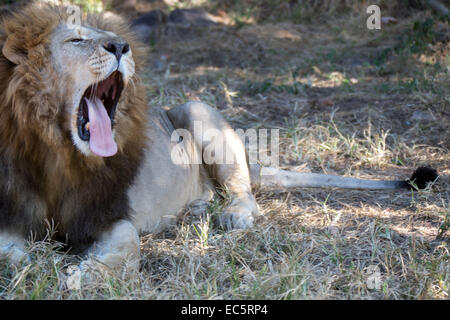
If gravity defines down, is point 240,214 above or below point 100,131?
below

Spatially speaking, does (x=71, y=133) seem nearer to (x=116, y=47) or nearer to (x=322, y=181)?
(x=116, y=47)

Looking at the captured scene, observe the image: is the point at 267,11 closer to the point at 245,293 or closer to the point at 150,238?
the point at 150,238

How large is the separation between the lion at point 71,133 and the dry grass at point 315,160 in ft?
0.61

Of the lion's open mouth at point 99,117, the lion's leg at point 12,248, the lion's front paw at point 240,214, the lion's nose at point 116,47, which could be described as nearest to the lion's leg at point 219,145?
the lion's front paw at point 240,214

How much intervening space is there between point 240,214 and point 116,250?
1.03 meters

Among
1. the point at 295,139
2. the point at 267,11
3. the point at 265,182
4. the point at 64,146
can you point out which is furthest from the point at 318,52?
the point at 64,146

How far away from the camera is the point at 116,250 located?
10.7 ft

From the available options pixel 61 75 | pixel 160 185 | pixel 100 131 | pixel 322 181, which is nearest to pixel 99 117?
pixel 100 131

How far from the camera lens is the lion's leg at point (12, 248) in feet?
10.1

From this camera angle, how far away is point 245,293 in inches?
112

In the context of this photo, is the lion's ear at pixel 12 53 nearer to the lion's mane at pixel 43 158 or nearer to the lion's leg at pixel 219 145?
the lion's mane at pixel 43 158

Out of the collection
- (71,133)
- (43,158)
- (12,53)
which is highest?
(12,53)

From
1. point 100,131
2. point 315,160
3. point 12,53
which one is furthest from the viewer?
point 315,160

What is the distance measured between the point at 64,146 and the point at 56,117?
0.15 meters
